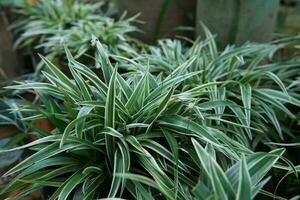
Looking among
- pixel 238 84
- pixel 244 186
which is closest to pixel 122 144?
pixel 244 186

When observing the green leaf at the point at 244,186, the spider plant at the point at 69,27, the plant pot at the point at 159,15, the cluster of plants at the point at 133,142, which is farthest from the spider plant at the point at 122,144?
the plant pot at the point at 159,15

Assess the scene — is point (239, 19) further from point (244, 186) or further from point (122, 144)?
point (244, 186)

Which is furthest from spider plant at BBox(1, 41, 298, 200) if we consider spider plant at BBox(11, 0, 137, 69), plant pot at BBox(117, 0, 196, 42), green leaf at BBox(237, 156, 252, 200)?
plant pot at BBox(117, 0, 196, 42)

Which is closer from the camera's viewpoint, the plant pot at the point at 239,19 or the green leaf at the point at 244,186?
the green leaf at the point at 244,186

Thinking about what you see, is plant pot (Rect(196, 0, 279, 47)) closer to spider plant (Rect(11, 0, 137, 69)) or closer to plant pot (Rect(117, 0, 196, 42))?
plant pot (Rect(117, 0, 196, 42))

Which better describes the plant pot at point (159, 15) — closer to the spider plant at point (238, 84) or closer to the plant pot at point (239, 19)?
the plant pot at point (239, 19)

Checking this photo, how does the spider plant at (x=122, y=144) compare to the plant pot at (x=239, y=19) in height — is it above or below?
below
